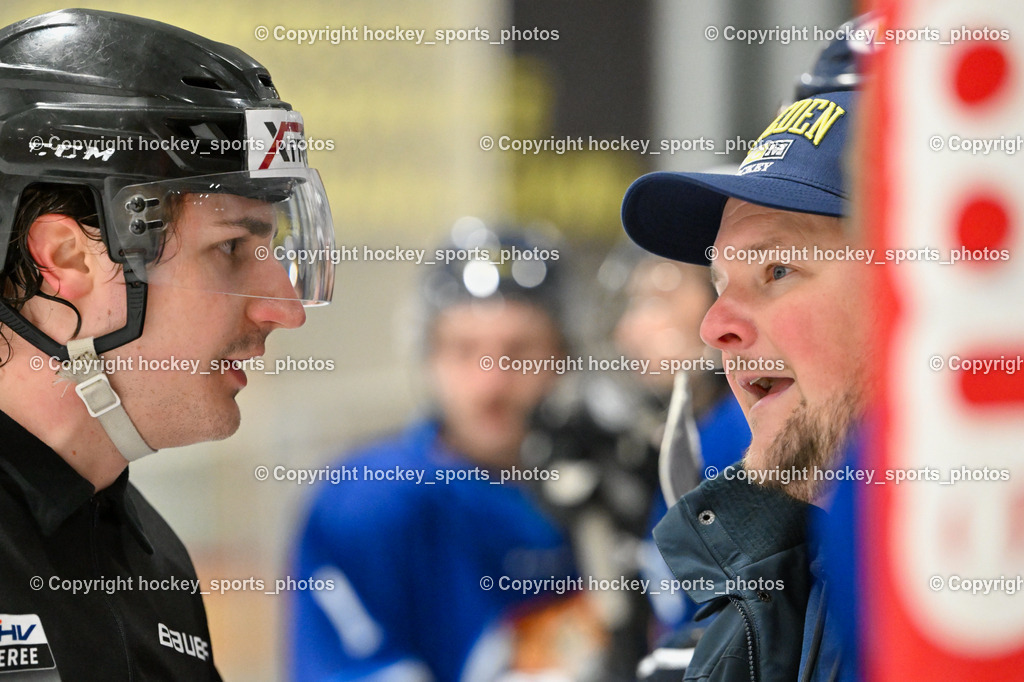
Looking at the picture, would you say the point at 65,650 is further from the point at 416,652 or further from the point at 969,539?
the point at 416,652

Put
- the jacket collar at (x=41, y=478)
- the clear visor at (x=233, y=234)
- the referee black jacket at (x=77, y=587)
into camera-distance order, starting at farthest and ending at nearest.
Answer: the clear visor at (x=233, y=234) → the jacket collar at (x=41, y=478) → the referee black jacket at (x=77, y=587)

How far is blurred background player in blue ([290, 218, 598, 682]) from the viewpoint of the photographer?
2988 mm

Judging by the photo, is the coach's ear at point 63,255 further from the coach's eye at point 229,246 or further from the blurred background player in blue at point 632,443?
the blurred background player in blue at point 632,443

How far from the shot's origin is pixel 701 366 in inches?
112

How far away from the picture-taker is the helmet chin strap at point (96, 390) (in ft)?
5.02

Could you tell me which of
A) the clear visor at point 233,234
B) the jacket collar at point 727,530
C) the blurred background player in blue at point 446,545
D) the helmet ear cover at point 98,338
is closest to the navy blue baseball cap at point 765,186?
the jacket collar at point 727,530

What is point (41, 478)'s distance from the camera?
4.84 ft

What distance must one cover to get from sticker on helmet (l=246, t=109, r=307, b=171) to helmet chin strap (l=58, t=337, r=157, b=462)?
36cm

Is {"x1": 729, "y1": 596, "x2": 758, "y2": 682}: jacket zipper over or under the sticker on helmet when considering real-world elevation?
under

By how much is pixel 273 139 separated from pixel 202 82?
13 centimetres

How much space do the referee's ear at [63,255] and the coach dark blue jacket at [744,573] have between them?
3.05ft

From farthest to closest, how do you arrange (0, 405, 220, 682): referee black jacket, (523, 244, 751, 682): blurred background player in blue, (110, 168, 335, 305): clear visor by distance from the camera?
(523, 244, 751, 682): blurred background player in blue < (110, 168, 335, 305): clear visor < (0, 405, 220, 682): referee black jacket

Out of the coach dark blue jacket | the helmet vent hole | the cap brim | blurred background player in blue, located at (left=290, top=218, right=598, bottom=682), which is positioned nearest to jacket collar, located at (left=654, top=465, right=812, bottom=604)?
the coach dark blue jacket

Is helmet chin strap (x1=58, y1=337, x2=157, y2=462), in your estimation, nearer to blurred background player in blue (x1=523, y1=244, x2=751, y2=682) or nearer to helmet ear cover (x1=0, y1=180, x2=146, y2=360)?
helmet ear cover (x1=0, y1=180, x2=146, y2=360)
